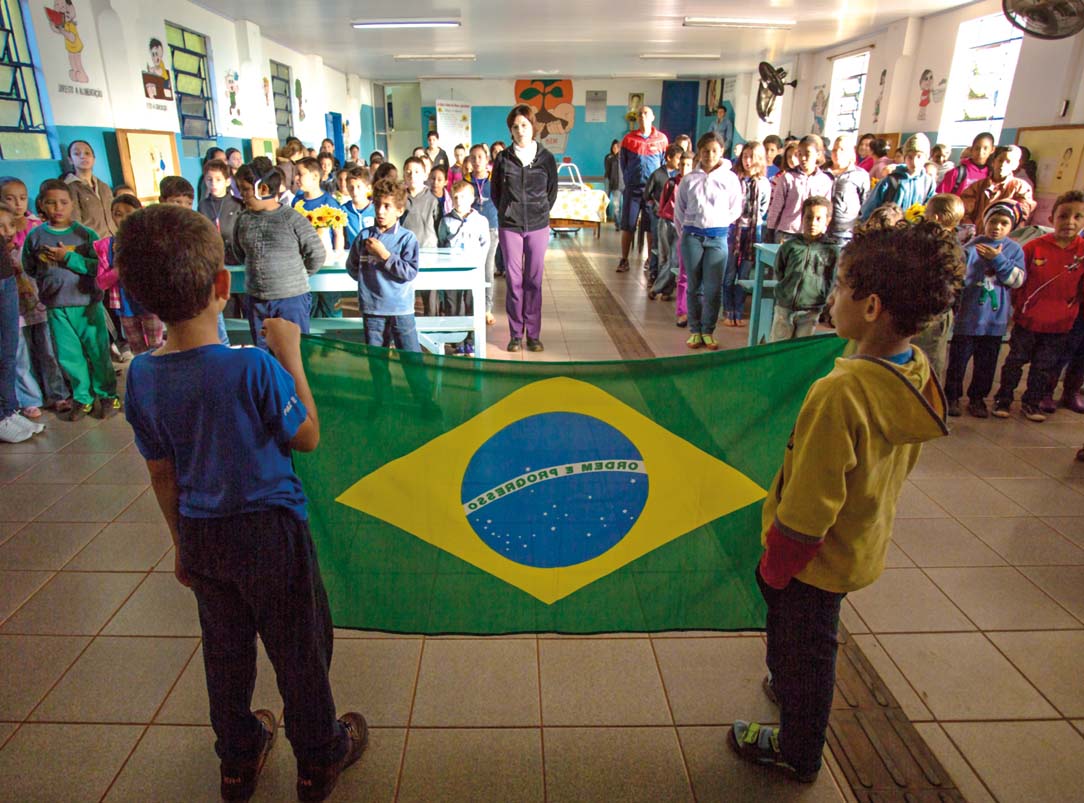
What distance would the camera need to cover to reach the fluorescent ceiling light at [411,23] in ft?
35.1

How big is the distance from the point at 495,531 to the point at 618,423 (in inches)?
19.3

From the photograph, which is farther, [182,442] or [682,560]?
[682,560]

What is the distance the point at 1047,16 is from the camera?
5.12 metres

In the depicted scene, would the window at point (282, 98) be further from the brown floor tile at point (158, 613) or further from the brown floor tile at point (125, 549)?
the brown floor tile at point (158, 613)

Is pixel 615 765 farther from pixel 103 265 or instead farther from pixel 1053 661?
pixel 103 265

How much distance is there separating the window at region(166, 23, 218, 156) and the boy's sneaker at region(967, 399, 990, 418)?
9922 mm

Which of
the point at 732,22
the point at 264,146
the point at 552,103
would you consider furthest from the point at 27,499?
the point at 552,103

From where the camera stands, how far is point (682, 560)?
2.08 m

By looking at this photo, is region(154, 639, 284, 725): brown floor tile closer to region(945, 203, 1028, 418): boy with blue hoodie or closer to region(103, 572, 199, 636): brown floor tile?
region(103, 572, 199, 636): brown floor tile

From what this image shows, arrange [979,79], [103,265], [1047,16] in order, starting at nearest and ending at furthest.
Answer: [103,265]
[1047,16]
[979,79]

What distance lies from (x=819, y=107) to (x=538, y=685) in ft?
53.2

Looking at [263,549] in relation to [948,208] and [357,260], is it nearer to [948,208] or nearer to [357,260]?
[357,260]

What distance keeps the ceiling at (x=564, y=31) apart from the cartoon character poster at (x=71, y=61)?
9.41 feet

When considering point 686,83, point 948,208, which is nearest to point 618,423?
point 948,208
